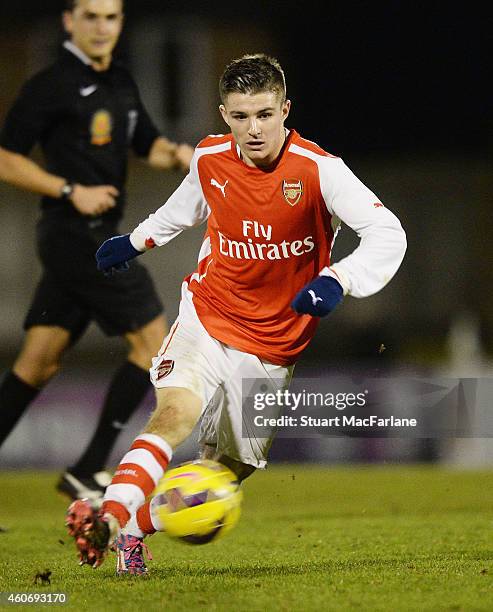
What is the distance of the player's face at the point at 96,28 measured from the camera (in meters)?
7.57

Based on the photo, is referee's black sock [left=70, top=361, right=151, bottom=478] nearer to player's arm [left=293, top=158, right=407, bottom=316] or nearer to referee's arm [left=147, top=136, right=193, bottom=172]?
referee's arm [left=147, top=136, right=193, bottom=172]

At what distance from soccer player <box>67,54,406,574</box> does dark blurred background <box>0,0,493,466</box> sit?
619 inches

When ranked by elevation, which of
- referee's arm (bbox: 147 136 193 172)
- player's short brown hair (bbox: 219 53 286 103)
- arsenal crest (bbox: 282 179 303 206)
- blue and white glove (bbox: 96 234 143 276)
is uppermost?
referee's arm (bbox: 147 136 193 172)

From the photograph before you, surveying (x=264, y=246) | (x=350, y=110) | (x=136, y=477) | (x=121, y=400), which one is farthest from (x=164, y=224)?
(x=350, y=110)

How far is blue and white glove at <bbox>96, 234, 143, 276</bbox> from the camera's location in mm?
5625

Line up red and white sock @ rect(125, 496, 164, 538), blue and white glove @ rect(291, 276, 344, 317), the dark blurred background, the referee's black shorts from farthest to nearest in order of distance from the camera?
the dark blurred background, the referee's black shorts, red and white sock @ rect(125, 496, 164, 538), blue and white glove @ rect(291, 276, 344, 317)

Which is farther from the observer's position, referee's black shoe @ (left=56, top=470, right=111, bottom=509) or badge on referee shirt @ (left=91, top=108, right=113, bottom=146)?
badge on referee shirt @ (left=91, top=108, right=113, bottom=146)

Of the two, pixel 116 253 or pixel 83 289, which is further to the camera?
pixel 83 289

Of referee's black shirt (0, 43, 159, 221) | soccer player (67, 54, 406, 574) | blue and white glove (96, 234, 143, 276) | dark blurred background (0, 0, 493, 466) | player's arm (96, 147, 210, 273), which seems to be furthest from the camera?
A: dark blurred background (0, 0, 493, 466)

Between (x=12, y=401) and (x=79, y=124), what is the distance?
5.50 feet

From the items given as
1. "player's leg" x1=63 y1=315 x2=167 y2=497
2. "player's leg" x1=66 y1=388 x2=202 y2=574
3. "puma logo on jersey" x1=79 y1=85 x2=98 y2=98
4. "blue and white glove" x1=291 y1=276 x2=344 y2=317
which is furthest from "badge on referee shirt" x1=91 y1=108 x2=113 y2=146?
"blue and white glove" x1=291 y1=276 x2=344 y2=317

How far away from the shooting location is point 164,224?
5570 mm

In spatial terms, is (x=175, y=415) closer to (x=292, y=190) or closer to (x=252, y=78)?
(x=292, y=190)

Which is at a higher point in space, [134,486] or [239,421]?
[239,421]
